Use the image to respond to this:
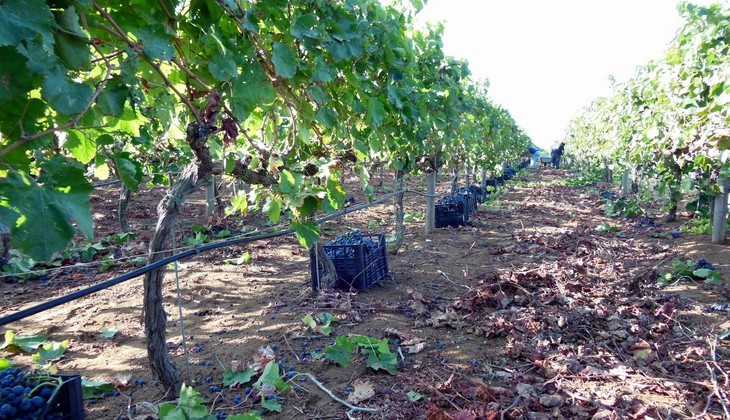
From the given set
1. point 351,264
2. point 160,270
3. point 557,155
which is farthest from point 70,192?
point 557,155

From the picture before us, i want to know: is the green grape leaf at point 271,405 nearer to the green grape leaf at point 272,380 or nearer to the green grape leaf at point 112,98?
the green grape leaf at point 272,380

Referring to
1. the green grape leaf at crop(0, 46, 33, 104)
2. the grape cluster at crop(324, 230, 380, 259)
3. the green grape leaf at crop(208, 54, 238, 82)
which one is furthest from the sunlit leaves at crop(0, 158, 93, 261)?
the grape cluster at crop(324, 230, 380, 259)

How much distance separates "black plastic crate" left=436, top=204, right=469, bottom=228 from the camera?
9.49m

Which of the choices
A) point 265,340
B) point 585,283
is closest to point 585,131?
point 585,283

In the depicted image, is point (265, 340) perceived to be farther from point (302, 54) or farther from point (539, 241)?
point (539, 241)

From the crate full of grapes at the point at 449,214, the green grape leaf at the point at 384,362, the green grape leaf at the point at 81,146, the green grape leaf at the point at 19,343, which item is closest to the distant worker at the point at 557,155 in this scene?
the crate full of grapes at the point at 449,214

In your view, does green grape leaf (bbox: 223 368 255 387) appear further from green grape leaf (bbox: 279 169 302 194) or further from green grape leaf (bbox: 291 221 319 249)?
green grape leaf (bbox: 279 169 302 194)

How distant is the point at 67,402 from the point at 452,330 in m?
2.82

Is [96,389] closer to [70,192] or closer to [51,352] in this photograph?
[51,352]

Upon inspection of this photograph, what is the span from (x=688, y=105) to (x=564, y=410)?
15.9 ft

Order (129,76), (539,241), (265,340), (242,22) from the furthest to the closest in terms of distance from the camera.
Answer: (539,241)
(265,340)
(242,22)
(129,76)

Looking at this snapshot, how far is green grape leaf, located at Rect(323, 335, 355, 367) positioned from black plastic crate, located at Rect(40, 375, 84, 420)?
5.14 ft

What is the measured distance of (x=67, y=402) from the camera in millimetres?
2064

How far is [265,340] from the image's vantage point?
387 centimetres
